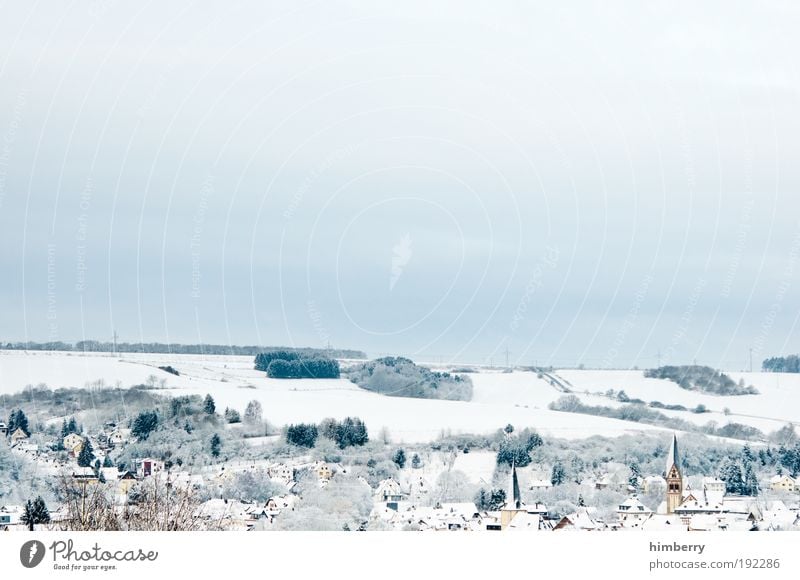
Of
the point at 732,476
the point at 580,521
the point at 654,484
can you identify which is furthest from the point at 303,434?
the point at 732,476

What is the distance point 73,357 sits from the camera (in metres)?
18.5

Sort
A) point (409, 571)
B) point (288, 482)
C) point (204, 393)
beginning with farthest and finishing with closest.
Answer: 1. point (204, 393)
2. point (288, 482)
3. point (409, 571)

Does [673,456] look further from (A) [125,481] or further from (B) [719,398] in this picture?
(A) [125,481]

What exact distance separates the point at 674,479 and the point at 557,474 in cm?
180

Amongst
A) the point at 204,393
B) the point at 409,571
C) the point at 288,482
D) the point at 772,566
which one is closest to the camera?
the point at 409,571

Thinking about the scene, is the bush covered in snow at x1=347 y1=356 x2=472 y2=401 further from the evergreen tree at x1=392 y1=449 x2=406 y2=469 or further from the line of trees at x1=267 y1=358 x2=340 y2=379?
the evergreen tree at x1=392 y1=449 x2=406 y2=469

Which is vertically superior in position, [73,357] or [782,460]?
[73,357]

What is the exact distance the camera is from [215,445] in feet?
62.7

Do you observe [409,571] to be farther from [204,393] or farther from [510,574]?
[204,393]

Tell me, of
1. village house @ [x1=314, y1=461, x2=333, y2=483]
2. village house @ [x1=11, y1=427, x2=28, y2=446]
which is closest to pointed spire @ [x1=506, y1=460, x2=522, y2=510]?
village house @ [x1=314, y1=461, x2=333, y2=483]

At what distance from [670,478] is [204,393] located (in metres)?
7.55

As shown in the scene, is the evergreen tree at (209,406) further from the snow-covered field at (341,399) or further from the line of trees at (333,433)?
the line of trees at (333,433)

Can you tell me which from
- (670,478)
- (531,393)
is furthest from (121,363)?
(670,478)

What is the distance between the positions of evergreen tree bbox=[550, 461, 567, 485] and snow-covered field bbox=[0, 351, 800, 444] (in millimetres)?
605
